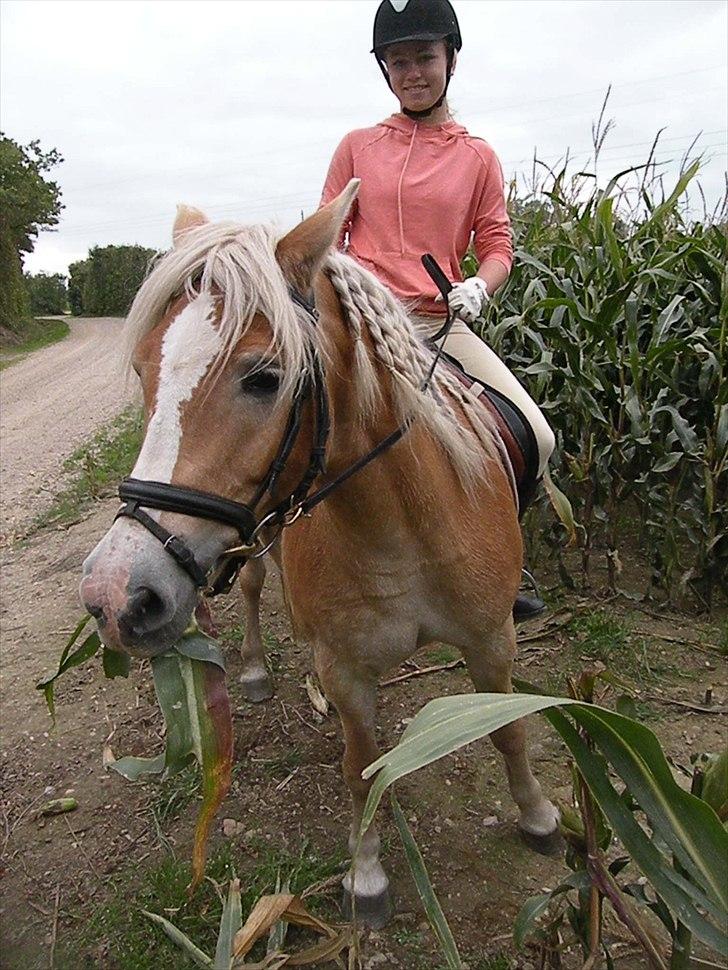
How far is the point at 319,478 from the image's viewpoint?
5.98 ft

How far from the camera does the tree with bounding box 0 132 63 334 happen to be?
23.2 metres

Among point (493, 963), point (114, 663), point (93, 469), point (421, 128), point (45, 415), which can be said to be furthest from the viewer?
point (45, 415)

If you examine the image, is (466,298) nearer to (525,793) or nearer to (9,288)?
(525,793)

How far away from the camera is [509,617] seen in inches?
97.2

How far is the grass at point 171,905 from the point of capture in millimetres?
2398

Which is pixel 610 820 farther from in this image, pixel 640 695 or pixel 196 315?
pixel 640 695

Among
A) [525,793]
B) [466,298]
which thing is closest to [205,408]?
[466,298]

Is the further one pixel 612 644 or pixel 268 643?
pixel 268 643

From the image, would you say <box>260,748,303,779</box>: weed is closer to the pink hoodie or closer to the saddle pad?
the saddle pad

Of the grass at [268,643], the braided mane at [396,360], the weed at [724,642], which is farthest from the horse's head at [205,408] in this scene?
the weed at [724,642]

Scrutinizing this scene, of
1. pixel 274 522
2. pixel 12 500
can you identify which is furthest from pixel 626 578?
pixel 12 500

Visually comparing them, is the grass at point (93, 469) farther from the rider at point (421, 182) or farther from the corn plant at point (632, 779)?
the corn plant at point (632, 779)

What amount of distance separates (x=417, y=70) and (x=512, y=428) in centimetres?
129

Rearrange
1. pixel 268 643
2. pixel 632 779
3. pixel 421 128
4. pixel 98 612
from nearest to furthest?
pixel 632 779 < pixel 98 612 < pixel 421 128 < pixel 268 643
